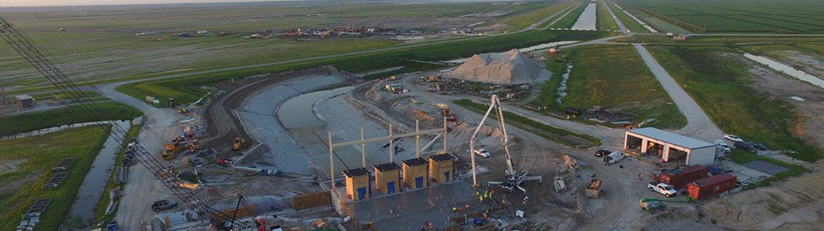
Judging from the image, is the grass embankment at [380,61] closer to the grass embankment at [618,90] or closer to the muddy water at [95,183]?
the muddy water at [95,183]

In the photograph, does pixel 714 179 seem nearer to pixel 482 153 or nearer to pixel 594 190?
pixel 594 190

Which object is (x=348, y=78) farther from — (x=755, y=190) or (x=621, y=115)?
(x=755, y=190)

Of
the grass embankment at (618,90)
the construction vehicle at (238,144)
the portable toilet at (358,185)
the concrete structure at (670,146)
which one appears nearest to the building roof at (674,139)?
the concrete structure at (670,146)

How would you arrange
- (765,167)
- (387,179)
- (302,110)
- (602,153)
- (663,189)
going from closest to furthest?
1. (663,189)
2. (387,179)
3. (765,167)
4. (602,153)
5. (302,110)

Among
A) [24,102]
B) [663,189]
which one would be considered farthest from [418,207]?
[24,102]

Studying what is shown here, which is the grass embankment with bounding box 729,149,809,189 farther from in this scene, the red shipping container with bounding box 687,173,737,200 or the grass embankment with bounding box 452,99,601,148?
the grass embankment with bounding box 452,99,601,148

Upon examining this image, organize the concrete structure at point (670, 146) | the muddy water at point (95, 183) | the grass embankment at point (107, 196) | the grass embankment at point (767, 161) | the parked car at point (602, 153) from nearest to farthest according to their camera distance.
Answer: the grass embankment at point (107, 196) < the muddy water at point (95, 183) < the grass embankment at point (767, 161) < the concrete structure at point (670, 146) < the parked car at point (602, 153)

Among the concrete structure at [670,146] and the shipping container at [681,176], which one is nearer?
the shipping container at [681,176]
